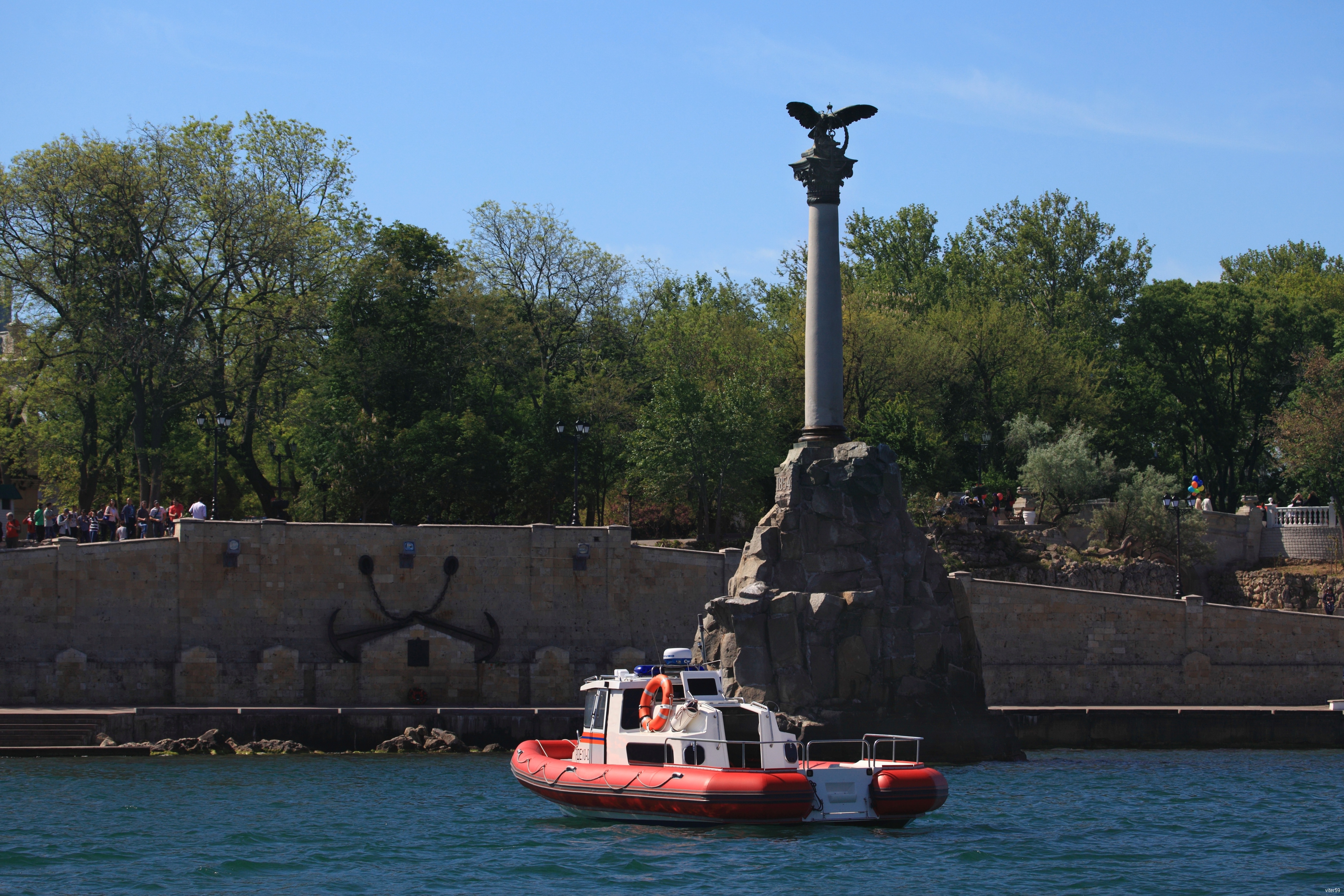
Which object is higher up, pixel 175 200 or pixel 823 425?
pixel 175 200

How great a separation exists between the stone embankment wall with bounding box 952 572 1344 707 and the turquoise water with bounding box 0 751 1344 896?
9213 mm

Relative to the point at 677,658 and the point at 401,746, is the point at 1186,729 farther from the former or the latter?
the point at 401,746

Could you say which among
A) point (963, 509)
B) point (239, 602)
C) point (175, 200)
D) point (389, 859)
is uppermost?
point (175, 200)

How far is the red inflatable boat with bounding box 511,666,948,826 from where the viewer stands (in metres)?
23.4

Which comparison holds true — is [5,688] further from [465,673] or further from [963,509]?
[963,509]

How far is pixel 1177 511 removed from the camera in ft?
147

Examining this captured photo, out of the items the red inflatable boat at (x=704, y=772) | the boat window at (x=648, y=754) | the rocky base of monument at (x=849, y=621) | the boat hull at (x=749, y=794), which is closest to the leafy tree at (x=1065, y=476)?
the rocky base of monument at (x=849, y=621)

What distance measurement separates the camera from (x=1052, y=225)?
66.9m

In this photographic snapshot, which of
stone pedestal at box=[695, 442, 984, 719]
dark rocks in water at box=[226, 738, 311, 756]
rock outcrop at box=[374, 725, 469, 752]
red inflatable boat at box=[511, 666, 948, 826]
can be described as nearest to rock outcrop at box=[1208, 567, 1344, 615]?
stone pedestal at box=[695, 442, 984, 719]

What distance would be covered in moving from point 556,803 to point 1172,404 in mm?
45185

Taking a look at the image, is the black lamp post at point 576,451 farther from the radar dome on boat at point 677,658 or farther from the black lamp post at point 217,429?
the radar dome on boat at point 677,658

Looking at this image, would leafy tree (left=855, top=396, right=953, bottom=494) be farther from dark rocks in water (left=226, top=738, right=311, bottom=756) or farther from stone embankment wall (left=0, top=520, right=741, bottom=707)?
dark rocks in water (left=226, top=738, right=311, bottom=756)

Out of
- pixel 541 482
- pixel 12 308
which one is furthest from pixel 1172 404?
pixel 12 308

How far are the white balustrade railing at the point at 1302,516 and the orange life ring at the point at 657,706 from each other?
32.9m
